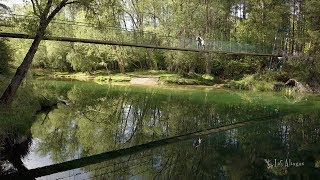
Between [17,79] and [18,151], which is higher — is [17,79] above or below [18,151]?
above

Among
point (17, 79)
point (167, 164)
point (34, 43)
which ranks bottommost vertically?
point (167, 164)

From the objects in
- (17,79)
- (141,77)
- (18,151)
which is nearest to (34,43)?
(17,79)

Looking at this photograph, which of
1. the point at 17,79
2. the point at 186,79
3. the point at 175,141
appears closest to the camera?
the point at 17,79

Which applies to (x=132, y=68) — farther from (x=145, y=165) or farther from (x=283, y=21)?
(x=145, y=165)

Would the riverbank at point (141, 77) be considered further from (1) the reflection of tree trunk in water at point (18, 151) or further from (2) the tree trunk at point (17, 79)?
(1) the reflection of tree trunk in water at point (18, 151)

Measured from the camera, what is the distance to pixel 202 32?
38.4 meters

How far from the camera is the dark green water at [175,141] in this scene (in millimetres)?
10336

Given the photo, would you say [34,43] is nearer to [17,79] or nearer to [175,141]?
[17,79]

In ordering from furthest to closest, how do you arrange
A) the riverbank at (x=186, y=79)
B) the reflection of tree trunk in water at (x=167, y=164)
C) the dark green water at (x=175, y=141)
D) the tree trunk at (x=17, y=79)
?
1. the riverbank at (x=186, y=79)
2. the tree trunk at (x=17, y=79)
3. the dark green water at (x=175, y=141)
4. the reflection of tree trunk in water at (x=167, y=164)

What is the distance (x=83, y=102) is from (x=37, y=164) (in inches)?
487

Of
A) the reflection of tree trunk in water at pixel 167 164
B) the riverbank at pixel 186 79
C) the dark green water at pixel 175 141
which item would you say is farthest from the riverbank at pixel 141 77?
the reflection of tree trunk in water at pixel 167 164

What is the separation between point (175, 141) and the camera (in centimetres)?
1377

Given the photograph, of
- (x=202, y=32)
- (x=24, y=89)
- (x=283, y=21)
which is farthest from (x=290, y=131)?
(x=283, y=21)

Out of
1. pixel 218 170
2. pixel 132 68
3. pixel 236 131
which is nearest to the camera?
pixel 218 170
